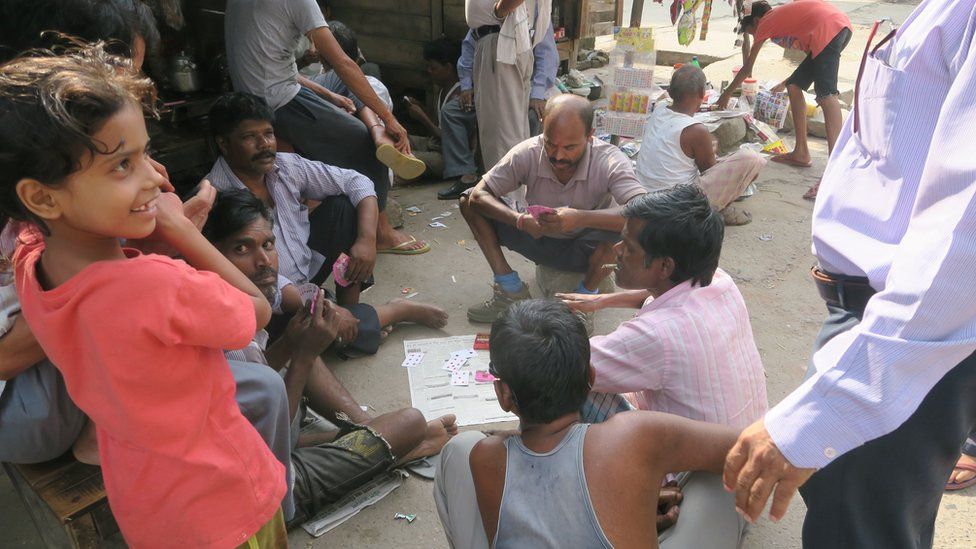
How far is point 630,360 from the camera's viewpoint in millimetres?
1949

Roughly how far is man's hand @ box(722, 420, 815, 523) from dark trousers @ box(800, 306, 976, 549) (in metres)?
0.23

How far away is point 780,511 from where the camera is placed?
1343 millimetres

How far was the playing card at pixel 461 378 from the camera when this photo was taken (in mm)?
2944

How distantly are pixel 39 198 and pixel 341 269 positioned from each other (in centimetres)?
204

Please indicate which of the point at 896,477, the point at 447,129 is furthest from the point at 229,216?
the point at 447,129

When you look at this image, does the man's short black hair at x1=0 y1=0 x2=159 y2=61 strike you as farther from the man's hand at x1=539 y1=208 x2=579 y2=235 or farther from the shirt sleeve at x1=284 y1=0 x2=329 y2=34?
the man's hand at x1=539 y1=208 x2=579 y2=235

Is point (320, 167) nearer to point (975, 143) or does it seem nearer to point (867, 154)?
point (867, 154)

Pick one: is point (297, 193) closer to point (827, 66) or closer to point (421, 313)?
point (421, 313)

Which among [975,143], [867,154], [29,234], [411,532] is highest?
[975,143]

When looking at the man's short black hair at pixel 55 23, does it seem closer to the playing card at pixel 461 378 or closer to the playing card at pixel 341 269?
the playing card at pixel 341 269

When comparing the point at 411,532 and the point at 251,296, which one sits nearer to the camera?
the point at 251,296

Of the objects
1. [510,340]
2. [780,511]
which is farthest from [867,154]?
[510,340]

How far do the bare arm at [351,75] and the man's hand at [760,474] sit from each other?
2.89 metres

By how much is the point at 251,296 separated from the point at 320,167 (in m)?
1.80
